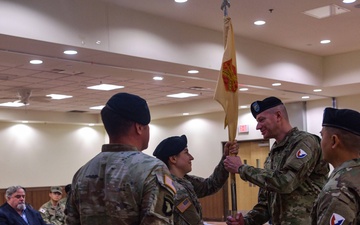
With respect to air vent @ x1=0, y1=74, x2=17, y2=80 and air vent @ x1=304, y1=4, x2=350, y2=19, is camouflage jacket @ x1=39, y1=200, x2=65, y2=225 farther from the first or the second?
air vent @ x1=304, y1=4, x2=350, y2=19

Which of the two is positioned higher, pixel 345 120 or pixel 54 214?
pixel 345 120

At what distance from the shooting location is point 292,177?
3.33 meters

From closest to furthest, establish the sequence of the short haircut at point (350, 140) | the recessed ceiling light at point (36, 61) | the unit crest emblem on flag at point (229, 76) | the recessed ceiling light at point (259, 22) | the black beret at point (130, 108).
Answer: the black beret at point (130, 108), the short haircut at point (350, 140), the unit crest emblem on flag at point (229, 76), the recessed ceiling light at point (36, 61), the recessed ceiling light at point (259, 22)

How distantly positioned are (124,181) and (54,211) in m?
7.57

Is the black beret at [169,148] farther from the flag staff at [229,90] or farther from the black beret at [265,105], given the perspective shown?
the black beret at [265,105]

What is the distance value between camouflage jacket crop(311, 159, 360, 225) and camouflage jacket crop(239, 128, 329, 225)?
1.02 m

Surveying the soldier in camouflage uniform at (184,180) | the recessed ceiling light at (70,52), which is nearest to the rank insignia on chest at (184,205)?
the soldier in camouflage uniform at (184,180)

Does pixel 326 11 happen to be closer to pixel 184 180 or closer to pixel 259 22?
pixel 259 22

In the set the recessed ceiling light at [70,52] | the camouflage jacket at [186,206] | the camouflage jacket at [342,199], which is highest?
the recessed ceiling light at [70,52]

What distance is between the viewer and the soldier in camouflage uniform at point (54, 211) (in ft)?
29.6

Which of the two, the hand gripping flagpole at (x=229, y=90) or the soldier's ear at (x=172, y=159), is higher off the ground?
the hand gripping flagpole at (x=229, y=90)

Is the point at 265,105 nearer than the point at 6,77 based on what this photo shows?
Yes

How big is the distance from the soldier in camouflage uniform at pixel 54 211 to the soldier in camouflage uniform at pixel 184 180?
17.7 ft

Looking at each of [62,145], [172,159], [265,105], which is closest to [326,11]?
[265,105]
